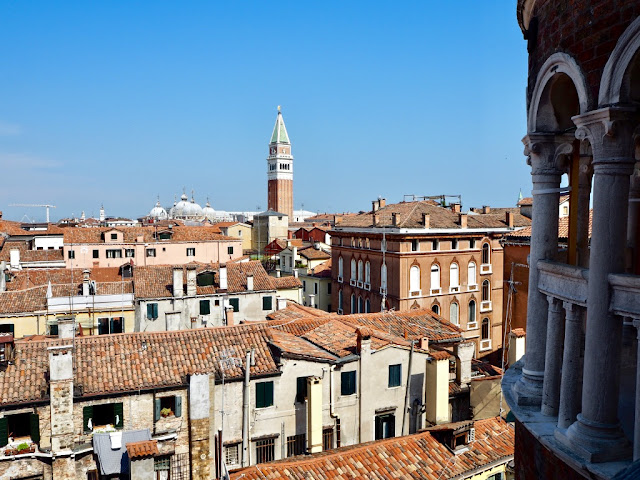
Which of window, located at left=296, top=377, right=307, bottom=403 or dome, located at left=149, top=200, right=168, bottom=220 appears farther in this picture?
dome, located at left=149, top=200, right=168, bottom=220

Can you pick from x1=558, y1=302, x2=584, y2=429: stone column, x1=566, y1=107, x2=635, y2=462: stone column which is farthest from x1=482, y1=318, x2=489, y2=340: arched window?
x1=566, y1=107, x2=635, y2=462: stone column

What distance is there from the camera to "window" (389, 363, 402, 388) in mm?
18797

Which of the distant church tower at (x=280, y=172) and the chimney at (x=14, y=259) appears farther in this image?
the distant church tower at (x=280, y=172)

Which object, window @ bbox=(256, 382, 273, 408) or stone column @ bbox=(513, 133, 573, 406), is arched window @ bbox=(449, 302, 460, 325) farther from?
stone column @ bbox=(513, 133, 573, 406)

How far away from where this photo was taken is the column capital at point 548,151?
5.46 meters

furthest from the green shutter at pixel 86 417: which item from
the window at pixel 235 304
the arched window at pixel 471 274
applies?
→ the arched window at pixel 471 274

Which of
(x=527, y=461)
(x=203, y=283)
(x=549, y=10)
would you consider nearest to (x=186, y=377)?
(x=527, y=461)

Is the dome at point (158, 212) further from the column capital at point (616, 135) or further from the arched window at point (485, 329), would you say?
the column capital at point (616, 135)

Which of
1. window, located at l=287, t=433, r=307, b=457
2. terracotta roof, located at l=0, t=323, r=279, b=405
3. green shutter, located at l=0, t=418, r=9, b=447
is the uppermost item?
terracotta roof, located at l=0, t=323, r=279, b=405

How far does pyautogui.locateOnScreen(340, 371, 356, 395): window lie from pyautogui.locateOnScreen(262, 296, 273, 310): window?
1556cm

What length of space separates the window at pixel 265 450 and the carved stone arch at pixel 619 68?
1524 centimetres

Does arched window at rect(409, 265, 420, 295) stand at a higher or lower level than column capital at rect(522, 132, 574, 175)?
lower

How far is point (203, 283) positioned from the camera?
33531mm

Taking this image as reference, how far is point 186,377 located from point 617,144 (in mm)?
14746
